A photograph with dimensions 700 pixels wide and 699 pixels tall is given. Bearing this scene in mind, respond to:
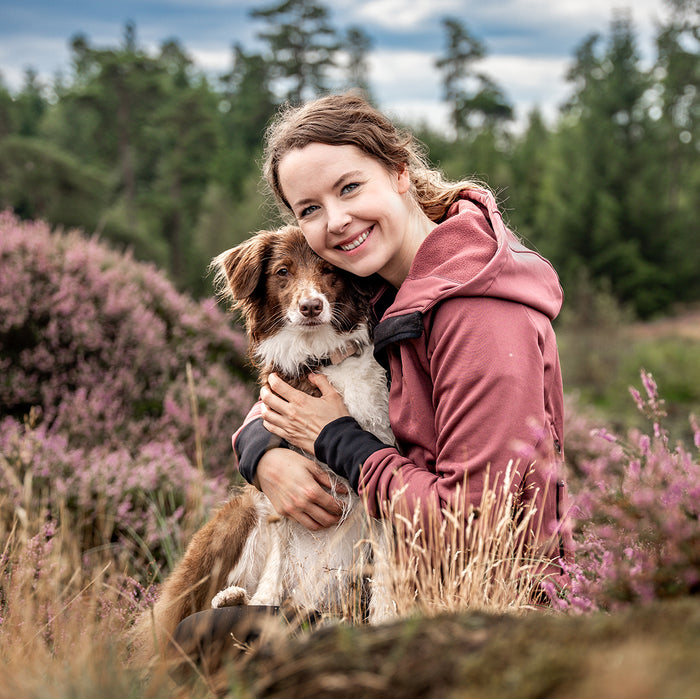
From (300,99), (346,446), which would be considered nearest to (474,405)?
(346,446)

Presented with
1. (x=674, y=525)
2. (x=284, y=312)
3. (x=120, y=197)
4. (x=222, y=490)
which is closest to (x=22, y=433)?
(x=222, y=490)

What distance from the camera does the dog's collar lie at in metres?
3.24

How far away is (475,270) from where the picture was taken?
237cm

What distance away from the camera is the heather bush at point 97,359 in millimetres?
5777

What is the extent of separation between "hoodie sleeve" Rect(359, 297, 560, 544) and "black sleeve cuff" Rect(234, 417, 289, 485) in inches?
28.7

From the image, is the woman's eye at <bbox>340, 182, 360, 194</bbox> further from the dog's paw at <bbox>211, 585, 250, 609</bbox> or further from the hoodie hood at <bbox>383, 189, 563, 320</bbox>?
the dog's paw at <bbox>211, 585, 250, 609</bbox>

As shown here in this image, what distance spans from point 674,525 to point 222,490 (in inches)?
164

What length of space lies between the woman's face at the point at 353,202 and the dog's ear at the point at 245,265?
62 cm

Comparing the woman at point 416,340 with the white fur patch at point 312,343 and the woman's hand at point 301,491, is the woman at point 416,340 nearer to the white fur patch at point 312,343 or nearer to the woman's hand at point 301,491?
the woman's hand at point 301,491

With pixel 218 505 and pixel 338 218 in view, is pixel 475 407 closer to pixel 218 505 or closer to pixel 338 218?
pixel 338 218

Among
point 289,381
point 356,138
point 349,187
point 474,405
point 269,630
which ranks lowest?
point 269,630

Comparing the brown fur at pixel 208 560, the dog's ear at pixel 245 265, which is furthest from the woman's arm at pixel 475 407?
the dog's ear at pixel 245 265

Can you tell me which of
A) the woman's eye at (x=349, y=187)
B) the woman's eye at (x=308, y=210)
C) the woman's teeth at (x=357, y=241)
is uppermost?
the woman's eye at (x=349, y=187)

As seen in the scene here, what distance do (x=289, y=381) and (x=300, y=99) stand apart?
70.1 ft
